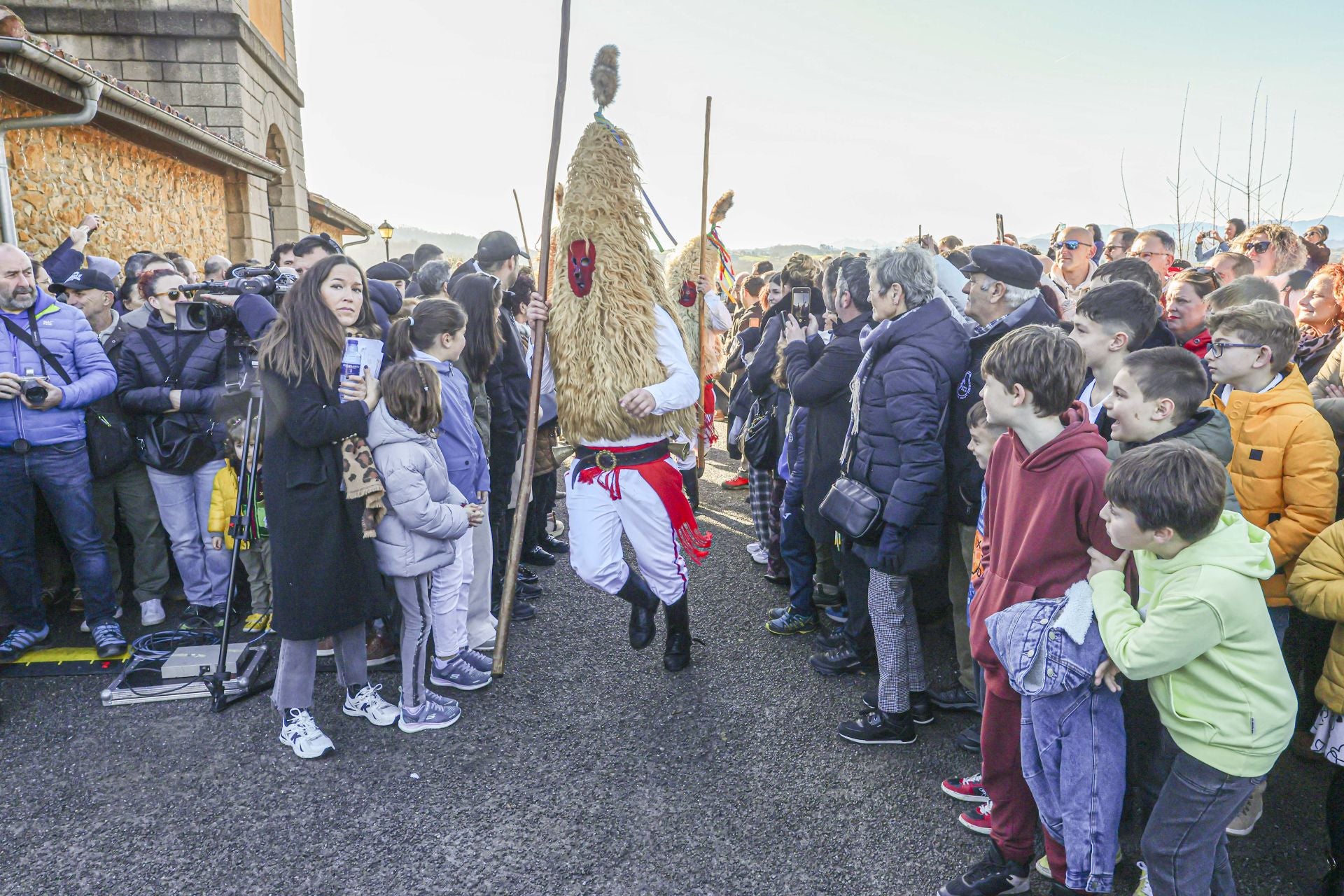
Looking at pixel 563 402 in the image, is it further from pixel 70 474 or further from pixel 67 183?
pixel 67 183

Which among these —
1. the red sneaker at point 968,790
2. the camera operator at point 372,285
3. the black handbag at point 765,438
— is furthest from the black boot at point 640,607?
the camera operator at point 372,285

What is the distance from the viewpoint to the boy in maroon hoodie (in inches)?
92.2

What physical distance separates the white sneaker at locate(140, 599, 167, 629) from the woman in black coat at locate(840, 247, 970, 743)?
4027 millimetres

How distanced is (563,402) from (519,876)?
2086 mm

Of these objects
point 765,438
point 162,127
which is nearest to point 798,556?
point 765,438

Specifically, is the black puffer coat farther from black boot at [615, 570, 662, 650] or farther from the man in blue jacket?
the man in blue jacket

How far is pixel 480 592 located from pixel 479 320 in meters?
1.52

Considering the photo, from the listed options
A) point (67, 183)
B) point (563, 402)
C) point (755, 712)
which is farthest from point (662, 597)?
point (67, 183)

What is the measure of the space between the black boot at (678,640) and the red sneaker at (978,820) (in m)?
1.62

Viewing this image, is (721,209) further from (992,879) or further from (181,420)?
(992,879)

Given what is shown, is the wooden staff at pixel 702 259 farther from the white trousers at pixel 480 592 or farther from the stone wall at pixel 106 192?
the stone wall at pixel 106 192

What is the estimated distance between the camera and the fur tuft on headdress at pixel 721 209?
829 centimetres

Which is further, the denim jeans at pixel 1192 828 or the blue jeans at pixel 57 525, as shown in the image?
the blue jeans at pixel 57 525

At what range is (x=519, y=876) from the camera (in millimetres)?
2678
